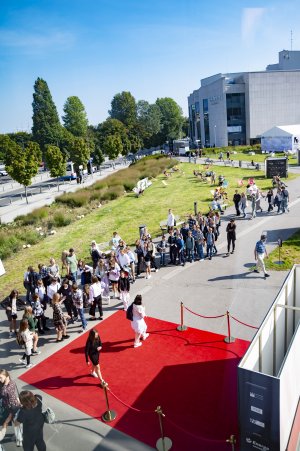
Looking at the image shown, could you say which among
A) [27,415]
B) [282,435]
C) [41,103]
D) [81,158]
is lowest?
[282,435]

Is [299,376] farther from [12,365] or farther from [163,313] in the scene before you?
[12,365]

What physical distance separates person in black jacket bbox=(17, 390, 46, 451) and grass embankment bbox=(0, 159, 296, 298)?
10.3m

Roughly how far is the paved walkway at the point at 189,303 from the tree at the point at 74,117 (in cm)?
8383

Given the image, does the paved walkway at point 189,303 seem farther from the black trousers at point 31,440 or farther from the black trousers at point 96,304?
the black trousers at point 31,440

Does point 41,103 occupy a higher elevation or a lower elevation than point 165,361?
higher

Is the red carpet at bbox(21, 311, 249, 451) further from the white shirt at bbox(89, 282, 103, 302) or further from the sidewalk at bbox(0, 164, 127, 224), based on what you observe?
the sidewalk at bbox(0, 164, 127, 224)

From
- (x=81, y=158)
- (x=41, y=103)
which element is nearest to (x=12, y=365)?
(x=81, y=158)

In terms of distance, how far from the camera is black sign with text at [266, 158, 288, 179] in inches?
1359

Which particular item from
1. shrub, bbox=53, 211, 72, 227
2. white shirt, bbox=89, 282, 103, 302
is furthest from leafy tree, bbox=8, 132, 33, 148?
white shirt, bbox=89, 282, 103, 302

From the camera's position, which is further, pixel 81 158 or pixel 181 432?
pixel 81 158

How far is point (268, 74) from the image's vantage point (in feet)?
258

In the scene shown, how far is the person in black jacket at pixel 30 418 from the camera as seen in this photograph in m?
6.25

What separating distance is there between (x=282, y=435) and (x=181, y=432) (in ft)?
6.85

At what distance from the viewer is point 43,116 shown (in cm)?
7669
